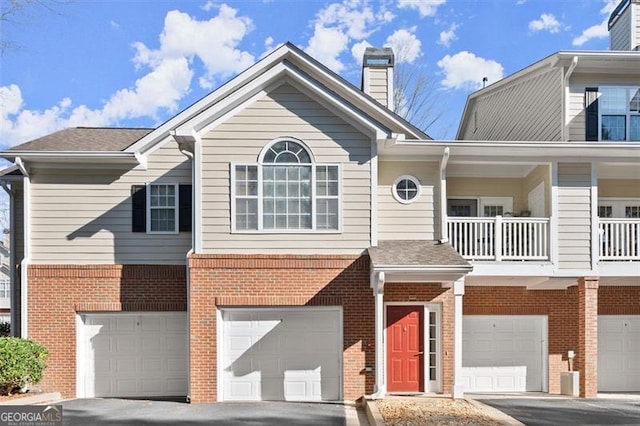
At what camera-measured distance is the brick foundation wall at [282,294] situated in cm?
1023

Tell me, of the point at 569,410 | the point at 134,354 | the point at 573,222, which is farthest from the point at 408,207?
the point at 134,354

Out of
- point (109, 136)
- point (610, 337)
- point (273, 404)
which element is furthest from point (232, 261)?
point (610, 337)

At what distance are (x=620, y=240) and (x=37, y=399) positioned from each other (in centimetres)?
1311

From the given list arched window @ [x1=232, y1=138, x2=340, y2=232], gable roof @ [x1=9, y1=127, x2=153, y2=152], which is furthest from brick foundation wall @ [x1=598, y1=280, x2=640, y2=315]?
gable roof @ [x1=9, y1=127, x2=153, y2=152]

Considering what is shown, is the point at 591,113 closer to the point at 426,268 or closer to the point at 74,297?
the point at 426,268

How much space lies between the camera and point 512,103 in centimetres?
1480

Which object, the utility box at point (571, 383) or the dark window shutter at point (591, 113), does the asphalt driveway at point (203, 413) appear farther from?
the dark window shutter at point (591, 113)

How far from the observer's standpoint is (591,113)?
11.9m

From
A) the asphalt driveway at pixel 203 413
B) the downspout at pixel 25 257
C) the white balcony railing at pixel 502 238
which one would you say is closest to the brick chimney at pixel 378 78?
the white balcony railing at pixel 502 238

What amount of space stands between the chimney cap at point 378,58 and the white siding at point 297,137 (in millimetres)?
2968

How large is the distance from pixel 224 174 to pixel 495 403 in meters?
7.54

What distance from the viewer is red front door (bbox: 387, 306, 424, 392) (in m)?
10.9

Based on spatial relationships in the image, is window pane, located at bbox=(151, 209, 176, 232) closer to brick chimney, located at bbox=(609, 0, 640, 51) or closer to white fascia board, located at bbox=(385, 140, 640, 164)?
white fascia board, located at bbox=(385, 140, 640, 164)

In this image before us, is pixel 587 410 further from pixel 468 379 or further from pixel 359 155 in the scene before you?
pixel 359 155
